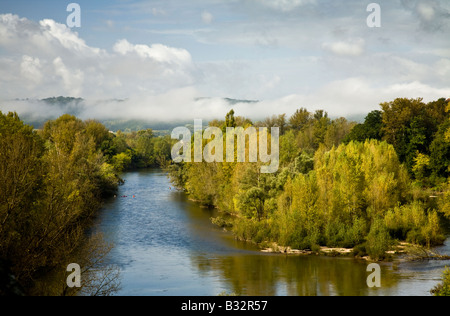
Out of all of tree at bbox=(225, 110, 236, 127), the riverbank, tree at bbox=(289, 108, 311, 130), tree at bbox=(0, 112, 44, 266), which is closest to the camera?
tree at bbox=(0, 112, 44, 266)

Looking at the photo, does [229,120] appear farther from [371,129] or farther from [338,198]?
[338,198]

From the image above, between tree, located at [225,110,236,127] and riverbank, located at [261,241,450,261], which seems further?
tree, located at [225,110,236,127]

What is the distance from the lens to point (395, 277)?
31.1 metres

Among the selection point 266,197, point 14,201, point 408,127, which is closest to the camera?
point 14,201

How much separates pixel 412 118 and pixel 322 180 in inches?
1334

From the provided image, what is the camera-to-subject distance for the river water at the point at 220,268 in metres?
28.9

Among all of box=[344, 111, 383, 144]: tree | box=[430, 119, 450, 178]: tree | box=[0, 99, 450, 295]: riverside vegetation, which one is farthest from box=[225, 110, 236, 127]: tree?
box=[430, 119, 450, 178]: tree

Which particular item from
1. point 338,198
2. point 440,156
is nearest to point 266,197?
point 338,198

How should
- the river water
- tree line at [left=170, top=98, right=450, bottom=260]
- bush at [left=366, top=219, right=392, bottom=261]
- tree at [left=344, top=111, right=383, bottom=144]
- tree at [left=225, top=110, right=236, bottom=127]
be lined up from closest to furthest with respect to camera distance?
1. the river water
2. bush at [left=366, top=219, right=392, bottom=261]
3. tree line at [left=170, top=98, right=450, bottom=260]
4. tree at [left=225, top=110, right=236, bottom=127]
5. tree at [left=344, top=111, right=383, bottom=144]

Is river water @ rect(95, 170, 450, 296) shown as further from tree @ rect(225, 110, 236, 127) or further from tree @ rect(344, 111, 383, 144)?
tree @ rect(344, 111, 383, 144)

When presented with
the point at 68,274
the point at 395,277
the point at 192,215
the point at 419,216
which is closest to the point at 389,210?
the point at 419,216

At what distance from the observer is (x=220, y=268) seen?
3409 centimetres

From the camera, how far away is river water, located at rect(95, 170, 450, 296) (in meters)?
28.9

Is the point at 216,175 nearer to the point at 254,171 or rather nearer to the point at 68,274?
the point at 254,171
